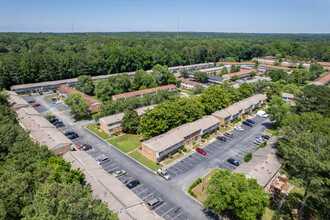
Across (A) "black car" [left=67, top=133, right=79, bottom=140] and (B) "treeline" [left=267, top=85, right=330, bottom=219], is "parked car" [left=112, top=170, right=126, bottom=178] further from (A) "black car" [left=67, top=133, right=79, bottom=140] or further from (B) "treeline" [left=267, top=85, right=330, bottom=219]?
(B) "treeline" [left=267, top=85, right=330, bottom=219]

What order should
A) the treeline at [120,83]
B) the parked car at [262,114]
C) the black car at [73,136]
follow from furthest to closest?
the treeline at [120,83] < the parked car at [262,114] < the black car at [73,136]

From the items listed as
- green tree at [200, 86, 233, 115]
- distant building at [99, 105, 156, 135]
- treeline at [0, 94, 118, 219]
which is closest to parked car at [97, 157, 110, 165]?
treeline at [0, 94, 118, 219]

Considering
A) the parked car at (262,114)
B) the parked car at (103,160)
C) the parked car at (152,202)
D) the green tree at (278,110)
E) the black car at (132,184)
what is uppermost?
the green tree at (278,110)

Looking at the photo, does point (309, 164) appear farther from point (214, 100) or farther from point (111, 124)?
point (111, 124)

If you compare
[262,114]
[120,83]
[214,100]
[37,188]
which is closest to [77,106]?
[120,83]

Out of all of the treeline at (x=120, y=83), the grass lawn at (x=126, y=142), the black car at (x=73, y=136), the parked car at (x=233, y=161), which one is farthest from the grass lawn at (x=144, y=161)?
the treeline at (x=120, y=83)

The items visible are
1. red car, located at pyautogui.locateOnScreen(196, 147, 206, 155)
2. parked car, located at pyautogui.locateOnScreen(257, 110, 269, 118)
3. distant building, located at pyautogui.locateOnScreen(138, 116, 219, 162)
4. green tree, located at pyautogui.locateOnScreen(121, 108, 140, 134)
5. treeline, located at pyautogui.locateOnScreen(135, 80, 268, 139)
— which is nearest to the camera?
distant building, located at pyautogui.locateOnScreen(138, 116, 219, 162)

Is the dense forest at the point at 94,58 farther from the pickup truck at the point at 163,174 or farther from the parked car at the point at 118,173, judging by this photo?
the pickup truck at the point at 163,174
